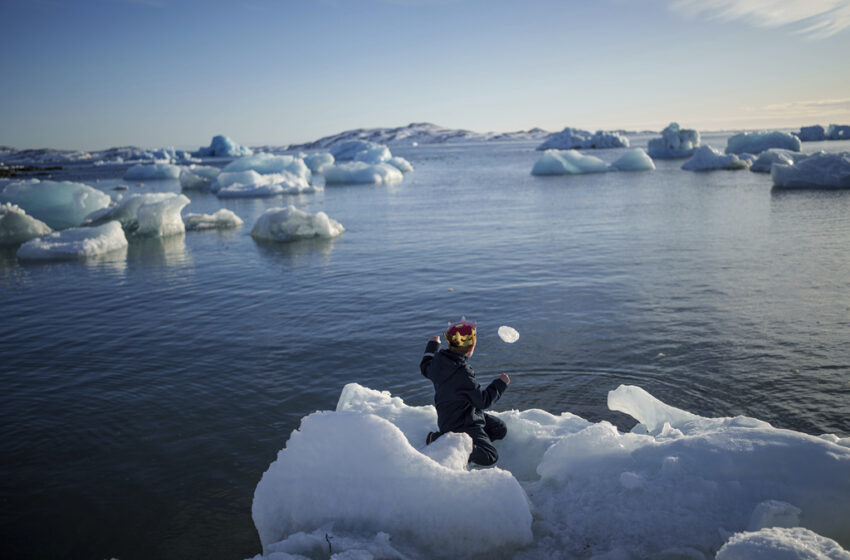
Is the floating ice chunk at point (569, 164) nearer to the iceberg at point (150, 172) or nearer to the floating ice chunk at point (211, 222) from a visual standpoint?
the floating ice chunk at point (211, 222)

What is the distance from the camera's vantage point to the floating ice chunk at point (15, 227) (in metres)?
21.0

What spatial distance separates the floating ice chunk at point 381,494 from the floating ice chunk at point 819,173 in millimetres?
30223

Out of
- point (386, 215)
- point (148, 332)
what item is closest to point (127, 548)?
point (148, 332)

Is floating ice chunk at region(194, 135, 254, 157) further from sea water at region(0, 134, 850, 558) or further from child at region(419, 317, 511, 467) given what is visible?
child at region(419, 317, 511, 467)

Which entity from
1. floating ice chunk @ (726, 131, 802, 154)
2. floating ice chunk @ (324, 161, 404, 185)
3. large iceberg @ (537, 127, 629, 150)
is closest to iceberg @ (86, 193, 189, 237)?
floating ice chunk @ (324, 161, 404, 185)

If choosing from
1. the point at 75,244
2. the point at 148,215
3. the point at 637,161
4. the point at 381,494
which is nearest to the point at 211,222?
the point at 148,215

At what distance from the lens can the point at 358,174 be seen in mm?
47750

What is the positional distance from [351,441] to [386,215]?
76.2ft

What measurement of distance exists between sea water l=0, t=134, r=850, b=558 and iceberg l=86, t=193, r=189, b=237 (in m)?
3.43

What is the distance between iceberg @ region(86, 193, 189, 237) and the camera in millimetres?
21500

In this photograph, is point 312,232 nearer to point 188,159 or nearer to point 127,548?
point 127,548

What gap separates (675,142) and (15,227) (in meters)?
57.8

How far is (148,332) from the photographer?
32.9 ft

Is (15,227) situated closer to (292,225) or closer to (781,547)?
(292,225)
